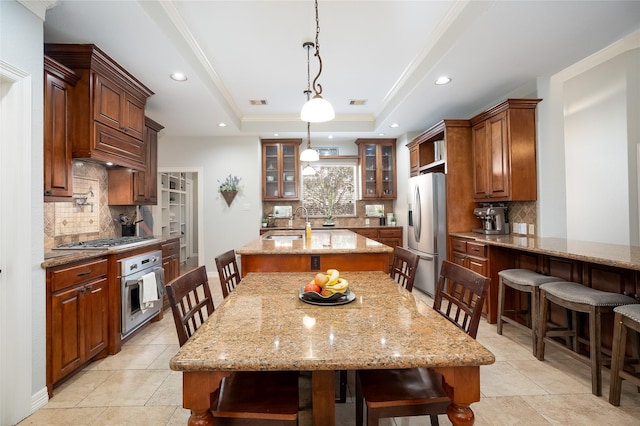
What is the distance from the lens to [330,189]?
6.23 meters

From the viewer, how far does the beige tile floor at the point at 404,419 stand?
5.77 feet

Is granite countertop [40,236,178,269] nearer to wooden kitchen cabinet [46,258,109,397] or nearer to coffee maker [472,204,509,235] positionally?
wooden kitchen cabinet [46,258,109,397]

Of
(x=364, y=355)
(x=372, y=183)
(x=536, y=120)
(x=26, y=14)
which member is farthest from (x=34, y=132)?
(x=372, y=183)

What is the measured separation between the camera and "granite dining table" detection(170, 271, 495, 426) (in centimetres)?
81

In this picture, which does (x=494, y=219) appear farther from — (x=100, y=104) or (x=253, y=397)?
(x=100, y=104)

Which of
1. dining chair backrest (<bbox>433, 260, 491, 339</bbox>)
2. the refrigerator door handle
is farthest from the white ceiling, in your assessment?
dining chair backrest (<bbox>433, 260, 491, 339</bbox>)

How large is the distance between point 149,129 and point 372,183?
3.94 m

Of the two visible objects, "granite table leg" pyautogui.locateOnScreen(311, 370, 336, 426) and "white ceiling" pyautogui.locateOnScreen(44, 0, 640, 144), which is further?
"white ceiling" pyautogui.locateOnScreen(44, 0, 640, 144)

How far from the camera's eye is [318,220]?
20.3 feet

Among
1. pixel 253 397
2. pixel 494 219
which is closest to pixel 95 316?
pixel 253 397

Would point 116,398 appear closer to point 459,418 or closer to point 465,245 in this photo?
point 459,418

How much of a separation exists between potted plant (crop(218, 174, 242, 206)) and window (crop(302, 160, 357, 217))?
139cm

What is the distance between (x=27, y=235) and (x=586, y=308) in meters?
3.63

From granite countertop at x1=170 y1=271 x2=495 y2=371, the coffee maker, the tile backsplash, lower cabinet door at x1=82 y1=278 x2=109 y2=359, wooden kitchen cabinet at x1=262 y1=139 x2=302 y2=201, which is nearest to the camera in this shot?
granite countertop at x1=170 y1=271 x2=495 y2=371
